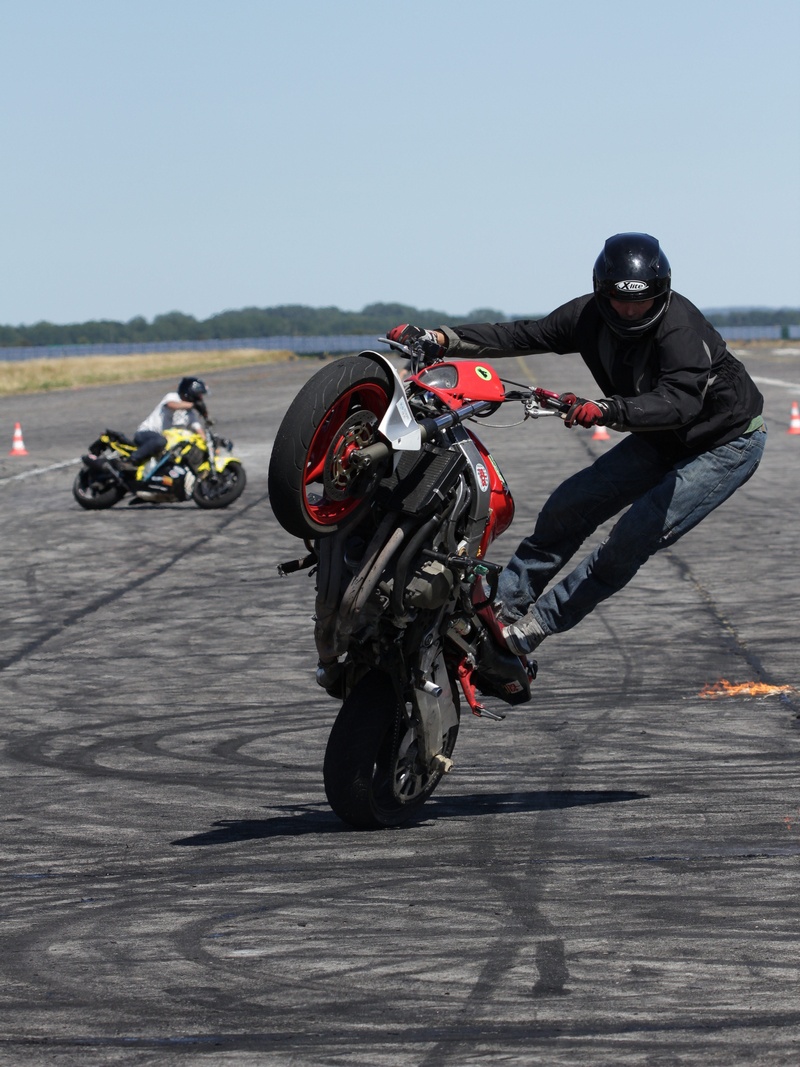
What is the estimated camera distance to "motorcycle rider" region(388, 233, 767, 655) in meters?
5.88

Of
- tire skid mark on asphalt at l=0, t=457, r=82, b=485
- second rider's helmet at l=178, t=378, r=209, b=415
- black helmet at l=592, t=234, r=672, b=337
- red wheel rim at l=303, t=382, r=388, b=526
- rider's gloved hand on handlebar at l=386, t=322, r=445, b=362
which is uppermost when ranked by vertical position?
black helmet at l=592, t=234, r=672, b=337

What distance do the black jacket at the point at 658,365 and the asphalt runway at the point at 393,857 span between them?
4.74 ft

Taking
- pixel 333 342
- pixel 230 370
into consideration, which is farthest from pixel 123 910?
pixel 333 342

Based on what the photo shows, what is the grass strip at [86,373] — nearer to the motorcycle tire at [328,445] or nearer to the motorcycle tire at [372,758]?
the motorcycle tire at [372,758]

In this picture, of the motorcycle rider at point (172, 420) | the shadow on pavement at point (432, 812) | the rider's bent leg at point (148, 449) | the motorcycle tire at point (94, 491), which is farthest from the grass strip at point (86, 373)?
the shadow on pavement at point (432, 812)

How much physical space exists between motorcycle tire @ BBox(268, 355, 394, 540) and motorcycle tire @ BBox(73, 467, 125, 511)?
13.2 m

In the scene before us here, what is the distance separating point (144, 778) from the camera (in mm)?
6773

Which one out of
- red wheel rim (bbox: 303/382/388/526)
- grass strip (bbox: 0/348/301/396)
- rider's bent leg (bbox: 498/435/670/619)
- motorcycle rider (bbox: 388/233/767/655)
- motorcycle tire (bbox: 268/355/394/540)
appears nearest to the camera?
motorcycle tire (bbox: 268/355/394/540)

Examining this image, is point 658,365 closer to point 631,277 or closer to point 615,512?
point 631,277

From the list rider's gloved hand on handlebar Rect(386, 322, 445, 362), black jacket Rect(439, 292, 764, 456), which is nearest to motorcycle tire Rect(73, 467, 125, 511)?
black jacket Rect(439, 292, 764, 456)

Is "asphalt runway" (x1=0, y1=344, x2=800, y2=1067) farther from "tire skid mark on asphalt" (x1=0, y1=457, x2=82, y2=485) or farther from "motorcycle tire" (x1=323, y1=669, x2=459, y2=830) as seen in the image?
"tire skid mark on asphalt" (x1=0, y1=457, x2=82, y2=485)

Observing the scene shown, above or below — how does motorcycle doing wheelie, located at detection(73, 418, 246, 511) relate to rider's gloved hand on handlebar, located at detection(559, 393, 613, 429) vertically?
below

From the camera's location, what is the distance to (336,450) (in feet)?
17.2

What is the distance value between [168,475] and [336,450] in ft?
43.8
